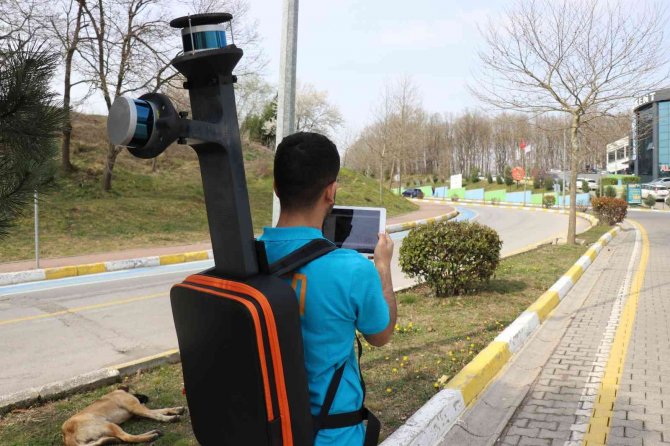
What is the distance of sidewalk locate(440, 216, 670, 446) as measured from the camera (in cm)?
358

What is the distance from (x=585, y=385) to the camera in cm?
448

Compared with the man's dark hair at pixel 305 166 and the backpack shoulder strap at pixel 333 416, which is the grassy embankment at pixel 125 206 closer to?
the man's dark hair at pixel 305 166

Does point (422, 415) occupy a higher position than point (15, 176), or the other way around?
point (15, 176)

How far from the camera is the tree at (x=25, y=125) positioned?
7.22 feet

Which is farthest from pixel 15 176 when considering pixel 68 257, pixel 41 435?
pixel 68 257

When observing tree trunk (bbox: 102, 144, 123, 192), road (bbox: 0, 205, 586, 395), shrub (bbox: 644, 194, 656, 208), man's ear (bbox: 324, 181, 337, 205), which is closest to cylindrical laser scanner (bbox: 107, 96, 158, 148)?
man's ear (bbox: 324, 181, 337, 205)

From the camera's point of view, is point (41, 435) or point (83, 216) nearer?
point (41, 435)

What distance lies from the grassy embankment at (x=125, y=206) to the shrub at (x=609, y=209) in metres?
10.3

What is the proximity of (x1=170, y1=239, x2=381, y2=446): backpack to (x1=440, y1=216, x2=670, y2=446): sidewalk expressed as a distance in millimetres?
2291

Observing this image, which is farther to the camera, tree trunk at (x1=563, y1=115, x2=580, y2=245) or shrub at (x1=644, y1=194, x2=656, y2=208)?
shrub at (x1=644, y1=194, x2=656, y2=208)

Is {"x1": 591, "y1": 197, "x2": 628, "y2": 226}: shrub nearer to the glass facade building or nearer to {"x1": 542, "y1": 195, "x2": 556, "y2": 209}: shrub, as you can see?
{"x1": 542, "y1": 195, "x2": 556, "y2": 209}: shrub

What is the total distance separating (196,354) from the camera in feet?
5.35

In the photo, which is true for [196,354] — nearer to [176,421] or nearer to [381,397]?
[176,421]

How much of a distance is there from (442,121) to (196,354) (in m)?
91.6
